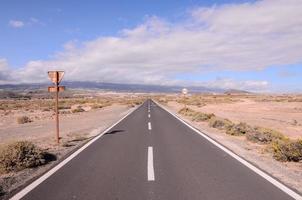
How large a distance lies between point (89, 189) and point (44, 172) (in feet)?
7.80

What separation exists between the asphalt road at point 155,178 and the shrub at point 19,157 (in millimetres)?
932

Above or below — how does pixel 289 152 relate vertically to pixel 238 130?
above

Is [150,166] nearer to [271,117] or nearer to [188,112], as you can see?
[188,112]

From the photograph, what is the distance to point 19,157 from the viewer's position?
1044 cm

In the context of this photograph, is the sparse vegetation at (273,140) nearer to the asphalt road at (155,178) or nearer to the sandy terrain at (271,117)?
the asphalt road at (155,178)

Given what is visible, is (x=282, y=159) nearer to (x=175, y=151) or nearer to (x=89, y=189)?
(x=175, y=151)

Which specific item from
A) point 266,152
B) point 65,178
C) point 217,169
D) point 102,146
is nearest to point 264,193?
point 217,169

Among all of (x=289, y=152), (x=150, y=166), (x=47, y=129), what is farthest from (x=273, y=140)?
(x=47, y=129)

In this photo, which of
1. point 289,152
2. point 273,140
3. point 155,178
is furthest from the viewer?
point 273,140

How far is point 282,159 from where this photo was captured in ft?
38.0

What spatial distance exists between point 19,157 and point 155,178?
4087 millimetres

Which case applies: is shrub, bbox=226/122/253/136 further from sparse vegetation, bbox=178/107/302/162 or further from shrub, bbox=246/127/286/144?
shrub, bbox=246/127/286/144

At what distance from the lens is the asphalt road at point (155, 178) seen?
7.31m

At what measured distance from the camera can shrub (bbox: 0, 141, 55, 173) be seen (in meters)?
10.1
